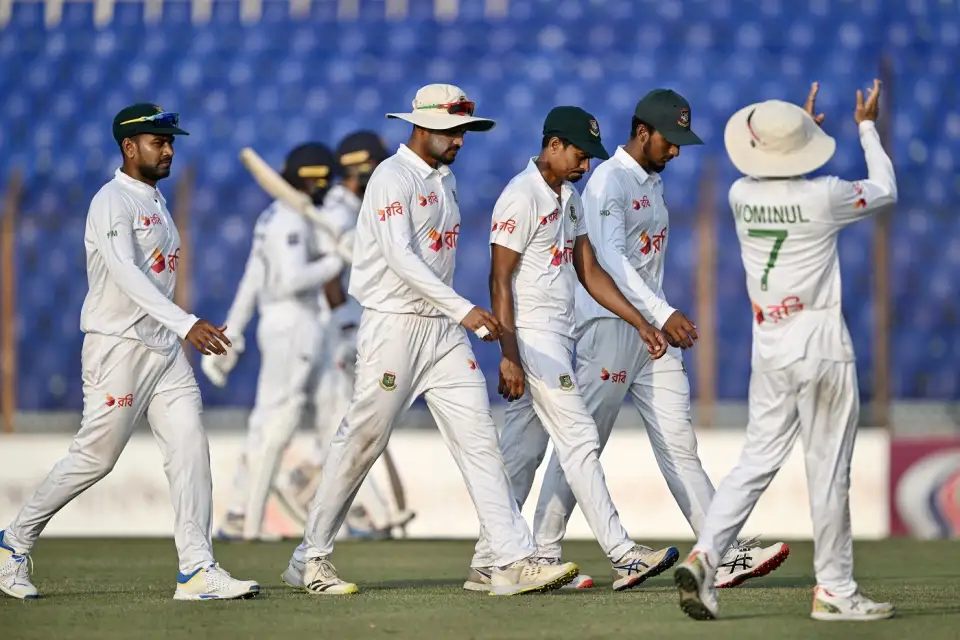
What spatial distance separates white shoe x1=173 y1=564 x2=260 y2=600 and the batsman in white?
3.67 m

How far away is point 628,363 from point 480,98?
8030mm

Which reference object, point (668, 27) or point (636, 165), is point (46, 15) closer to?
point (668, 27)

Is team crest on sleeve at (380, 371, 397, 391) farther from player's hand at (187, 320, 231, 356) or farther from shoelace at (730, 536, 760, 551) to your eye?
shoelace at (730, 536, 760, 551)

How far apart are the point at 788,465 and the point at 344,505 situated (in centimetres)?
468

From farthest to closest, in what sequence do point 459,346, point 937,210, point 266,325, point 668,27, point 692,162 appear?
point 668,27 < point 692,162 < point 937,210 < point 266,325 < point 459,346

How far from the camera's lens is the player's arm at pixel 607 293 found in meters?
6.94

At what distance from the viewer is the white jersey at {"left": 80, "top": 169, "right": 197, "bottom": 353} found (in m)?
6.66

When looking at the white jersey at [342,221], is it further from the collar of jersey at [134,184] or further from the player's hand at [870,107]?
the player's hand at [870,107]

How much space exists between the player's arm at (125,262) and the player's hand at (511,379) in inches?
48.6

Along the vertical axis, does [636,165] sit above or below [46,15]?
below

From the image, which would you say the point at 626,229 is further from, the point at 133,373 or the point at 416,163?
the point at 133,373

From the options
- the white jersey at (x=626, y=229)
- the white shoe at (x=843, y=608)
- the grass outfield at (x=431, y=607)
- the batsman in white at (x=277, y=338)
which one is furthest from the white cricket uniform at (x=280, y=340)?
the white shoe at (x=843, y=608)

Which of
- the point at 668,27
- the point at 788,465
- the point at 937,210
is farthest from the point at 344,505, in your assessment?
the point at 668,27

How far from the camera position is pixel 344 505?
6984 mm
